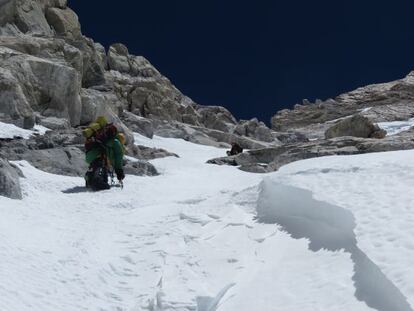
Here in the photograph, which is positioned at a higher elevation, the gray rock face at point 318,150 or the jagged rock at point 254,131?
the gray rock face at point 318,150

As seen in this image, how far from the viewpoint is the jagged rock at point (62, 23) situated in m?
57.4

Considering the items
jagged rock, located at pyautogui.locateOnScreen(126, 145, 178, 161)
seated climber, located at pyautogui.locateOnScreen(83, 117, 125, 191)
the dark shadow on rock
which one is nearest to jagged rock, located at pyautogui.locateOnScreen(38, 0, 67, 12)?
jagged rock, located at pyautogui.locateOnScreen(126, 145, 178, 161)

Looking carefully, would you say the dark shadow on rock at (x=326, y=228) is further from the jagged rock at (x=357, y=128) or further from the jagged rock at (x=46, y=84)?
the jagged rock at (x=357, y=128)

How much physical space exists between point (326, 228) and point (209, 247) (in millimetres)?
2060

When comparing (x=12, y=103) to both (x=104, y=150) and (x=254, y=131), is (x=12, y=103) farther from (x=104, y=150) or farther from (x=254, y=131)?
(x=254, y=131)

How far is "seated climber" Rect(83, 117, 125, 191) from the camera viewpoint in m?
17.4

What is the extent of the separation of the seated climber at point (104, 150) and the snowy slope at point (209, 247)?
115 inches

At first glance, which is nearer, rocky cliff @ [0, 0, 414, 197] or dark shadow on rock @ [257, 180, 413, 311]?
dark shadow on rock @ [257, 180, 413, 311]

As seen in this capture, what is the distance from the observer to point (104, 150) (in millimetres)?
17875

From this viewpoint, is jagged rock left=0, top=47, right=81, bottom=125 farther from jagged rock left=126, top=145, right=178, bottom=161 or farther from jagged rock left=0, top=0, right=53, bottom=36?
jagged rock left=0, top=0, right=53, bottom=36

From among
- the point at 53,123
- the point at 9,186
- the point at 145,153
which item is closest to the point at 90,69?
the point at 53,123

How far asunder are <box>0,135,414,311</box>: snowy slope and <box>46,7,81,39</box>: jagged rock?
46.4m

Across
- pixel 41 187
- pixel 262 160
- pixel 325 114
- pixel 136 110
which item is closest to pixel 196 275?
pixel 41 187

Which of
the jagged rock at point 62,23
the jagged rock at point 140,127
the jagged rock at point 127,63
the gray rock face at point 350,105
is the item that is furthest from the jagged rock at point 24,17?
the gray rock face at point 350,105
